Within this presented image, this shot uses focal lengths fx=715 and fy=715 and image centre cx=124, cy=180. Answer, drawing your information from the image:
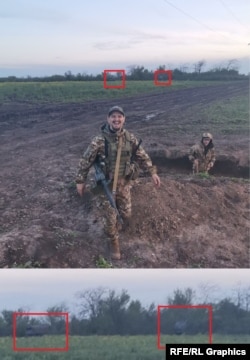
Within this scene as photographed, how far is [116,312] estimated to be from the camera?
322cm

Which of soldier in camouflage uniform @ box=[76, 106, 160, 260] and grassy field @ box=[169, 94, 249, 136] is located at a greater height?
grassy field @ box=[169, 94, 249, 136]

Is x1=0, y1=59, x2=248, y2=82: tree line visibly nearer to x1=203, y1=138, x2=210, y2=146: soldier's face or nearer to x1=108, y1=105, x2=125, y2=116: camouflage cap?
x1=108, y1=105, x2=125, y2=116: camouflage cap

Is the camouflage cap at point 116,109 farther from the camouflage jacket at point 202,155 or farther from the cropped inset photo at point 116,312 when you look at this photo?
the cropped inset photo at point 116,312

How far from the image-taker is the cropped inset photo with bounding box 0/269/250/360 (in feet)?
10.5

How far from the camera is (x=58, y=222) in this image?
12.7 feet

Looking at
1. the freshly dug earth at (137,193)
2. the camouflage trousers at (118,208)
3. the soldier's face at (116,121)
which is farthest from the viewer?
the soldier's face at (116,121)

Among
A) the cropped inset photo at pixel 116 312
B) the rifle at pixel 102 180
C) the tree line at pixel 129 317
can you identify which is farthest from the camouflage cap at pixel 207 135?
the tree line at pixel 129 317

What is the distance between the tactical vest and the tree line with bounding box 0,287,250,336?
0.95m

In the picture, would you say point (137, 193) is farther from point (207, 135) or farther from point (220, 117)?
point (220, 117)

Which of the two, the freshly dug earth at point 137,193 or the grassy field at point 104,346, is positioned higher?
the freshly dug earth at point 137,193

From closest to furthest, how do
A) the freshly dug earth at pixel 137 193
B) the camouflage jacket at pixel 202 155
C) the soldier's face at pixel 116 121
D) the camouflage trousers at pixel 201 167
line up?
1. the freshly dug earth at pixel 137 193
2. the soldier's face at pixel 116 121
3. the camouflage jacket at pixel 202 155
4. the camouflage trousers at pixel 201 167

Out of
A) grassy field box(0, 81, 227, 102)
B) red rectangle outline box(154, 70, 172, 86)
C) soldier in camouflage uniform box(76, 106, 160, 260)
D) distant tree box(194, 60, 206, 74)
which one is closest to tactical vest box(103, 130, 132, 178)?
soldier in camouflage uniform box(76, 106, 160, 260)

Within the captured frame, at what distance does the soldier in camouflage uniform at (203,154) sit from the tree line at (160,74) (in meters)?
0.36

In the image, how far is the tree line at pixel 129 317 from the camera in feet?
10.5
